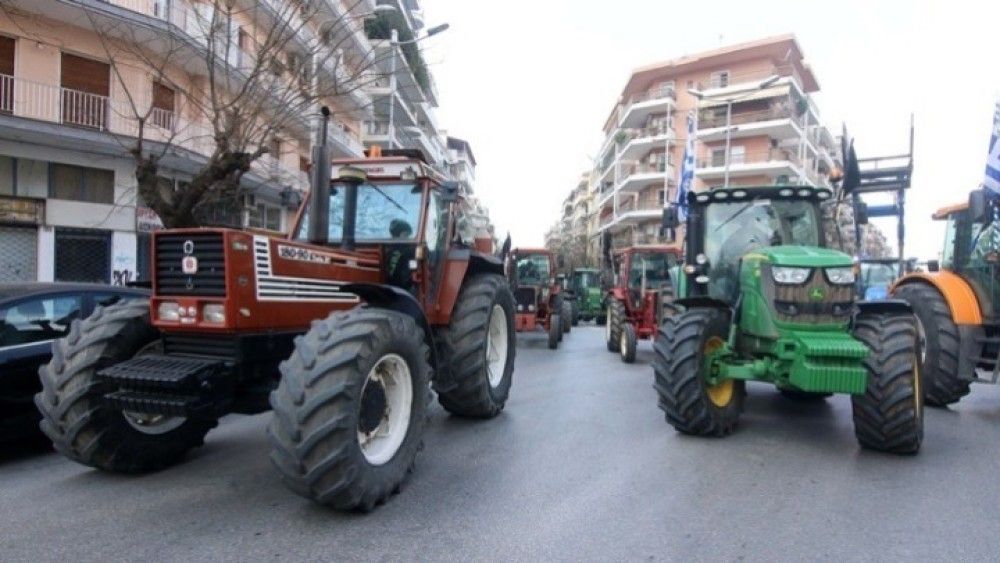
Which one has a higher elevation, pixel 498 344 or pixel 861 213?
pixel 861 213

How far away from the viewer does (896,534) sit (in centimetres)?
359

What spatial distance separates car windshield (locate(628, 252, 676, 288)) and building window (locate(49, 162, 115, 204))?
1297 cm

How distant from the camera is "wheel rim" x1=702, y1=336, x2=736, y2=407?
569cm

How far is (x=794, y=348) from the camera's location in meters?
5.34

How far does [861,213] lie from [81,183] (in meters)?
16.7

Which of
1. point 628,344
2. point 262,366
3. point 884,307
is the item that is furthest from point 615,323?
point 262,366

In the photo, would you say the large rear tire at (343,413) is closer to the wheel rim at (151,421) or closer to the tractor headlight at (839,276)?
the wheel rim at (151,421)

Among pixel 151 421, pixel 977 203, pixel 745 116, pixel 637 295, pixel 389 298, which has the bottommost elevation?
pixel 151 421

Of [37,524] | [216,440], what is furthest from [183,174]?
[37,524]

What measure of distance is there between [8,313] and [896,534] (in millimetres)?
6219

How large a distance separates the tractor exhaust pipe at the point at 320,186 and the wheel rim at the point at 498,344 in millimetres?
2458

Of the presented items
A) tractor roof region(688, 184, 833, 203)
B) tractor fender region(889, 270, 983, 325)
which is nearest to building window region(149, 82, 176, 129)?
tractor roof region(688, 184, 833, 203)

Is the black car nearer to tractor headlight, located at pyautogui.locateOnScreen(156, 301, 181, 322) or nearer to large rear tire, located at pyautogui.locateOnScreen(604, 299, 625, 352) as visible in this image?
tractor headlight, located at pyautogui.locateOnScreen(156, 301, 181, 322)

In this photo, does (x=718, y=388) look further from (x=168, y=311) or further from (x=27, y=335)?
(x=27, y=335)
